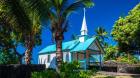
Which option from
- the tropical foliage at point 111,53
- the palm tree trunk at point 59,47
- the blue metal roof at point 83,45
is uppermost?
the blue metal roof at point 83,45

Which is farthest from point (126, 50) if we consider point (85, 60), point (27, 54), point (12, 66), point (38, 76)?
point (38, 76)

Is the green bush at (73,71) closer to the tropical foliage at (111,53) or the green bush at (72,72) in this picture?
the green bush at (72,72)

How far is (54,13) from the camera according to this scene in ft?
82.2

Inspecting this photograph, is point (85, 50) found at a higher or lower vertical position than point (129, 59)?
higher

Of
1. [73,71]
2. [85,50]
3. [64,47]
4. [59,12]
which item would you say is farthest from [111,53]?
[73,71]

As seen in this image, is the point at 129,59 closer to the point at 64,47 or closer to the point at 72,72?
the point at 64,47

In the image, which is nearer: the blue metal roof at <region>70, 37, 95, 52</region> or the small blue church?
the blue metal roof at <region>70, 37, 95, 52</region>

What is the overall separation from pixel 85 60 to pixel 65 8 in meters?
17.3

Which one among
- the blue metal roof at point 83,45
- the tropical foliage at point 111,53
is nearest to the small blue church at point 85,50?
the blue metal roof at point 83,45

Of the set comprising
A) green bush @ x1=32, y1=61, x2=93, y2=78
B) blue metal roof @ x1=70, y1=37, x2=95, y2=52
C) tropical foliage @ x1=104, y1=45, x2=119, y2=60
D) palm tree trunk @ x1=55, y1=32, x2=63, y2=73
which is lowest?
green bush @ x1=32, y1=61, x2=93, y2=78

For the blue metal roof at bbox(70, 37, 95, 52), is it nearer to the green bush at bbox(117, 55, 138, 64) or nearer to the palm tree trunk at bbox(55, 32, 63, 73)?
the green bush at bbox(117, 55, 138, 64)

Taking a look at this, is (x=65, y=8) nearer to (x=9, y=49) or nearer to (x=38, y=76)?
(x=38, y=76)

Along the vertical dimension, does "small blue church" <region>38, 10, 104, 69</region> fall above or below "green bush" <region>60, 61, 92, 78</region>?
above

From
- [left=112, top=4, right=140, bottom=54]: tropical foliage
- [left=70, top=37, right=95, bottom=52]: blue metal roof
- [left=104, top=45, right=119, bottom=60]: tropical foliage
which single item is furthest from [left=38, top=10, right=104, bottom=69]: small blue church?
[left=112, top=4, right=140, bottom=54]: tropical foliage
